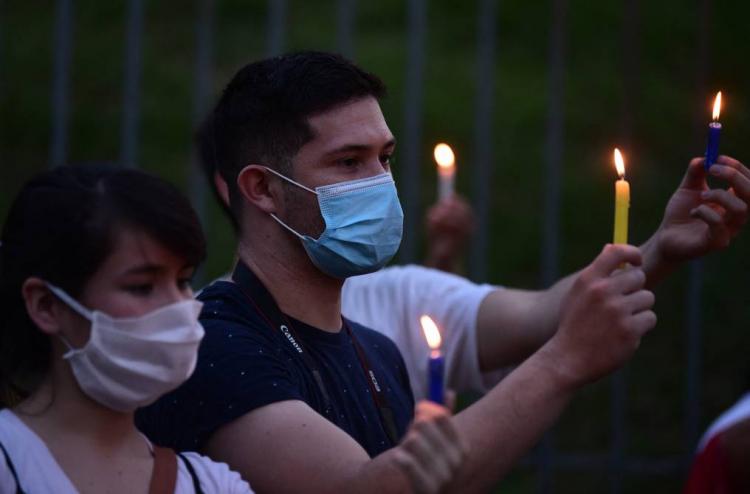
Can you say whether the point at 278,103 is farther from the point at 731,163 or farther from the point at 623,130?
the point at 623,130

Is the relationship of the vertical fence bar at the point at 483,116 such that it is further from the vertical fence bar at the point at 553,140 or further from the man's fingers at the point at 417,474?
the man's fingers at the point at 417,474

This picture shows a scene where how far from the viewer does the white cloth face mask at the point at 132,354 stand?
2.38m

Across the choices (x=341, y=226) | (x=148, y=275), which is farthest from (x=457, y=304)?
(x=148, y=275)

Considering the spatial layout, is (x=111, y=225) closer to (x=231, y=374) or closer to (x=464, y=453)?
(x=231, y=374)

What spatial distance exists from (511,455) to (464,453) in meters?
0.38

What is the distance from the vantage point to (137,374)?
239cm

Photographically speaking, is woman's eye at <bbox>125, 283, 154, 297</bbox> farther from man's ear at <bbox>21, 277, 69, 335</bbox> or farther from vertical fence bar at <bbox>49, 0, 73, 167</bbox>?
vertical fence bar at <bbox>49, 0, 73, 167</bbox>

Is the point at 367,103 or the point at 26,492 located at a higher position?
the point at 367,103

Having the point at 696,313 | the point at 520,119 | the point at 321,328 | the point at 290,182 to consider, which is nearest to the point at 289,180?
the point at 290,182

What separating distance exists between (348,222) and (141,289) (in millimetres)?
694

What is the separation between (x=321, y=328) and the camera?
301cm

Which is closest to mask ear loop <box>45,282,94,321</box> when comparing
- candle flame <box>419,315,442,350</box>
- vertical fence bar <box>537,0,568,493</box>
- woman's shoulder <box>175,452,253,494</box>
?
woman's shoulder <box>175,452,253,494</box>

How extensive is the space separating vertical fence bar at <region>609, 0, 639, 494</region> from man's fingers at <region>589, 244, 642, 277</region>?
339cm

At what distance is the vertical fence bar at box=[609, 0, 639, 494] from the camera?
230 inches
